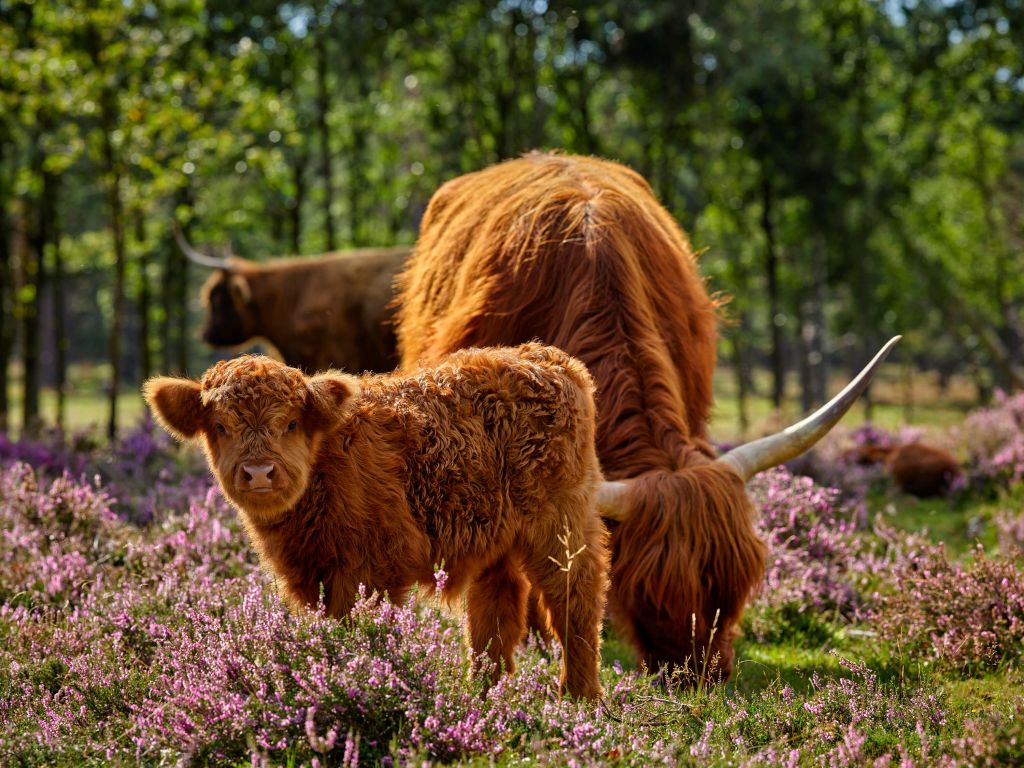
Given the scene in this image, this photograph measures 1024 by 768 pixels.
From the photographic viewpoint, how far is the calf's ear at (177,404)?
3.78 metres

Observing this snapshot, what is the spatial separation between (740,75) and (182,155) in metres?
10.7

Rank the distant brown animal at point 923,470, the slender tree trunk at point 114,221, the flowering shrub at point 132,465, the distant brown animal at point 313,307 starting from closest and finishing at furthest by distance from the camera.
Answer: the flowering shrub at point 132,465
the distant brown animal at point 923,470
the slender tree trunk at point 114,221
the distant brown animal at point 313,307

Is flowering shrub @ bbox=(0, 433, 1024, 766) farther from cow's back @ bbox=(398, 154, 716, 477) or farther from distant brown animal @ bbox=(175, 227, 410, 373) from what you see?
distant brown animal @ bbox=(175, 227, 410, 373)

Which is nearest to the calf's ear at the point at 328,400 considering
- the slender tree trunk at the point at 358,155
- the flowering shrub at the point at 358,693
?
the flowering shrub at the point at 358,693

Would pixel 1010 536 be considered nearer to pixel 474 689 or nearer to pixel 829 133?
pixel 474 689

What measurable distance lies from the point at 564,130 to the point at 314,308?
37.4ft

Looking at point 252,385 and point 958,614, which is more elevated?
point 252,385

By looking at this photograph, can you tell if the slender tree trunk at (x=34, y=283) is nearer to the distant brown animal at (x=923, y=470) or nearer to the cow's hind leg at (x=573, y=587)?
the distant brown animal at (x=923, y=470)

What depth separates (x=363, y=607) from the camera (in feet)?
11.9

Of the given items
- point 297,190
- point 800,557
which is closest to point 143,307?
point 297,190

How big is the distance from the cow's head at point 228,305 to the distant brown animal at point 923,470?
321 inches

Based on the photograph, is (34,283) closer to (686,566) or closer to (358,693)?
(686,566)

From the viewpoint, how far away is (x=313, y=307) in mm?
13430

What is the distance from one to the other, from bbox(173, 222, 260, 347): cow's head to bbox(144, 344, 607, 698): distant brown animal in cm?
1041
